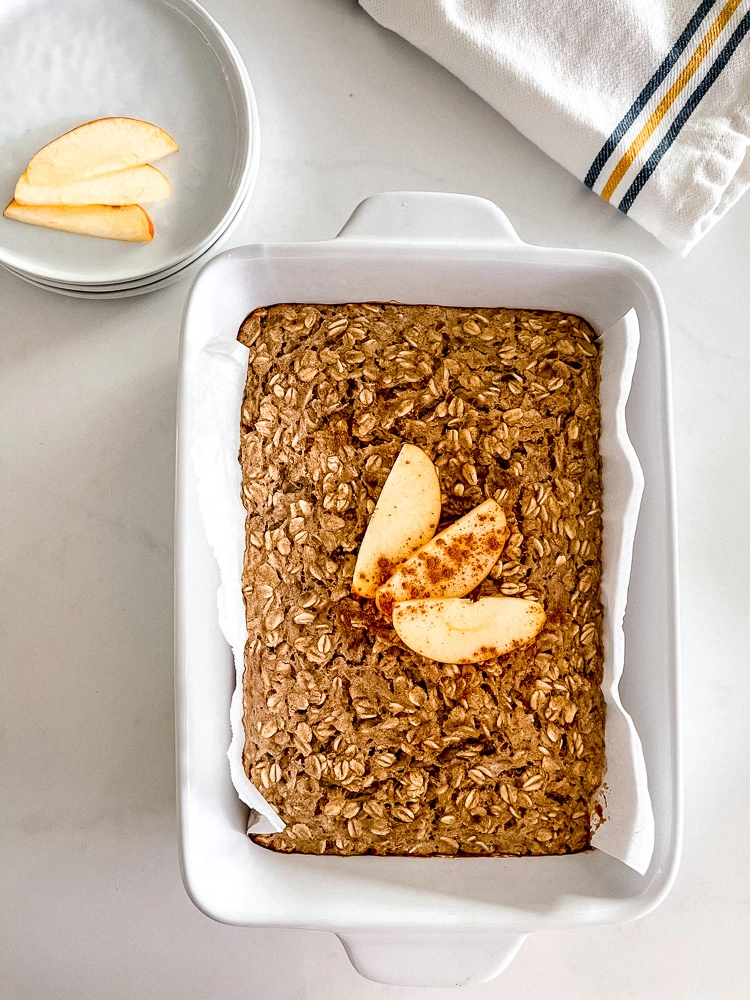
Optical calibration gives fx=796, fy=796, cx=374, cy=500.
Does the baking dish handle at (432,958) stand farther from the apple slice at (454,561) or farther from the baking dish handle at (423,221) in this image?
the baking dish handle at (423,221)

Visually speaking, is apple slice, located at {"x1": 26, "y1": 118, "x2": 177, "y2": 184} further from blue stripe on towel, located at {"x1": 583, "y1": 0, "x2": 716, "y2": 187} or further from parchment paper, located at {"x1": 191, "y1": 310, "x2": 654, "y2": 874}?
blue stripe on towel, located at {"x1": 583, "y1": 0, "x2": 716, "y2": 187}

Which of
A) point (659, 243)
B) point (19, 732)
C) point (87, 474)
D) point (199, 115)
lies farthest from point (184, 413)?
point (659, 243)

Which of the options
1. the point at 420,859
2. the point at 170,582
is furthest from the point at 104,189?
Answer: the point at 420,859

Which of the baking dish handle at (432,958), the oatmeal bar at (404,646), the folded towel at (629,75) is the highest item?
the folded towel at (629,75)

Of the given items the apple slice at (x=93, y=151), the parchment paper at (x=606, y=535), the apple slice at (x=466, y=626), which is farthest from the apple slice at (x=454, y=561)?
the apple slice at (x=93, y=151)

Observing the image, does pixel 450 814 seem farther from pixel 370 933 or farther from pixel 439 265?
pixel 439 265

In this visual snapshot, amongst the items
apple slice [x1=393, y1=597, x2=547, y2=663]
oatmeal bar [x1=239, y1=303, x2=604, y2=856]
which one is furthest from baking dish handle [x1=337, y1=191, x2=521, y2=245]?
apple slice [x1=393, y1=597, x2=547, y2=663]
